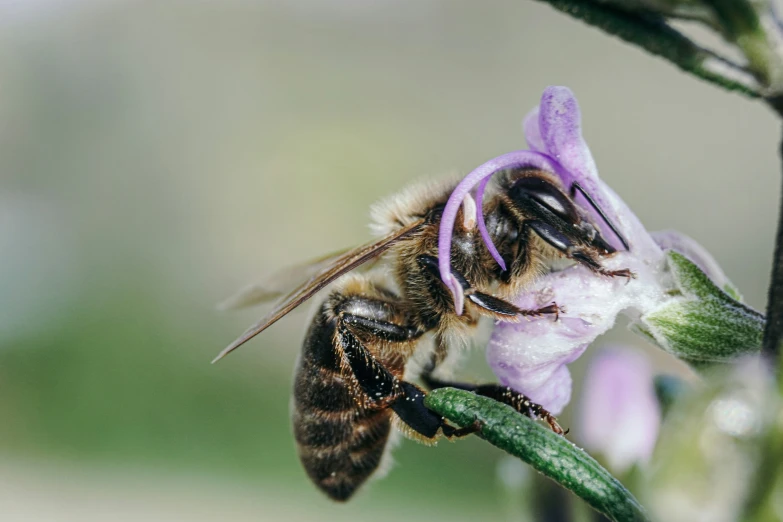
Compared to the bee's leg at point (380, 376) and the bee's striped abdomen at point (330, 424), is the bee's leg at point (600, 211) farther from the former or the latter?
the bee's striped abdomen at point (330, 424)

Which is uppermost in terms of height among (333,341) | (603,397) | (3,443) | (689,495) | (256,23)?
(689,495)

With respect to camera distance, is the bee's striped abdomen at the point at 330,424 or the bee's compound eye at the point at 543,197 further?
the bee's striped abdomen at the point at 330,424

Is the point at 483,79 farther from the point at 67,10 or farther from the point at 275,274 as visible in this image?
the point at 275,274

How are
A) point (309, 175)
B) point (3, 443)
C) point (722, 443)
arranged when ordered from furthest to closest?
point (309, 175) → point (3, 443) → point (722, 443)

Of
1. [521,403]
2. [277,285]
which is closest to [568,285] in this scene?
[521,403]

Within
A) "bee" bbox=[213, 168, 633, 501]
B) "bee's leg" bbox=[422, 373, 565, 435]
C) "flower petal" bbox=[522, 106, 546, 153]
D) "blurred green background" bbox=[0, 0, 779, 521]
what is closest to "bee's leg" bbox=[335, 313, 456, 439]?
"bee" bbox=[213, 168, 633, 501]

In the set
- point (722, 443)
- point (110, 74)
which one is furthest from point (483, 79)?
point (722, 443)

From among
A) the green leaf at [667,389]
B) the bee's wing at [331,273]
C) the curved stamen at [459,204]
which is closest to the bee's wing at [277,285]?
the bee's wing at [331,273]
